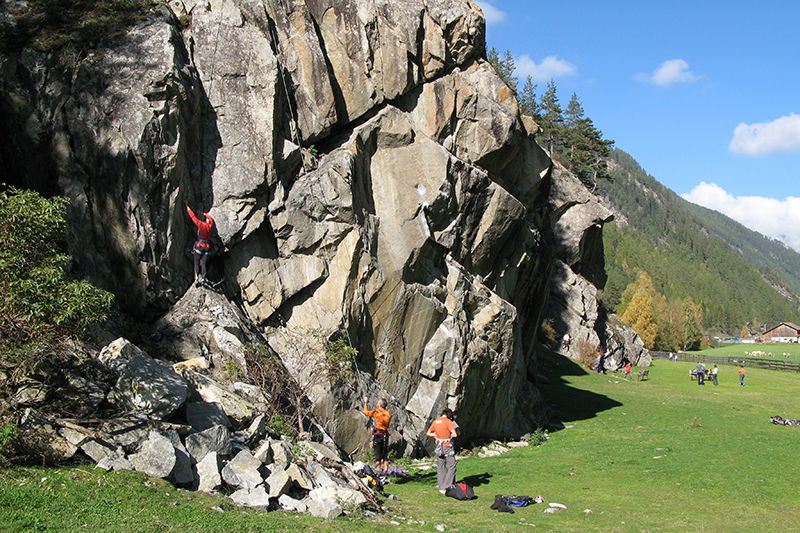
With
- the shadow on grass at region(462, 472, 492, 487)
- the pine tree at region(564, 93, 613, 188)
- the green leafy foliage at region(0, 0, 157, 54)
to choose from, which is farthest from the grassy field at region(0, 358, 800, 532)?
the pine tree at region(564, 93, 613, 188)

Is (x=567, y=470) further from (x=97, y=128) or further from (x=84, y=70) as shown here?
(x=84, y=70)

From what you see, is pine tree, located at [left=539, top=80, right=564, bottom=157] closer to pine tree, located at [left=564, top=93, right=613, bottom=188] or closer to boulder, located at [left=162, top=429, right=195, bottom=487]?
pine tree, located at [left=564, top=93, right=613, bottom=188]

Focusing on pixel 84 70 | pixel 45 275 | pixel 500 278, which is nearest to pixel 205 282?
pixel 84 70

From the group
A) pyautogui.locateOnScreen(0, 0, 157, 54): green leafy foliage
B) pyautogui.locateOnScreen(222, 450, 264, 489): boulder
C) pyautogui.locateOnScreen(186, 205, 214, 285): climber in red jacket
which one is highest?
pyautogui.locateOnScreen(0, 0, 157, 54): green leafy foliage

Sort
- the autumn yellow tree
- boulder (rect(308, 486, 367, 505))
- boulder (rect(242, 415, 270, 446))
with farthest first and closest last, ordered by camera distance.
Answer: the autumn yellow tree
boulder (rect(242, 415, 270, 446))
boulder (rect(308, 486, 367, 505))

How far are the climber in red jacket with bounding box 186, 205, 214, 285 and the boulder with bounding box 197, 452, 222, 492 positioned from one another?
375 inches

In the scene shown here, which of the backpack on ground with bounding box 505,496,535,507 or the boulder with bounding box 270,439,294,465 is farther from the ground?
the boulder with bounding box 270,439,294,465

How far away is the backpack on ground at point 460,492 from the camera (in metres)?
16.2

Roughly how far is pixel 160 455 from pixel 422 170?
697 inches

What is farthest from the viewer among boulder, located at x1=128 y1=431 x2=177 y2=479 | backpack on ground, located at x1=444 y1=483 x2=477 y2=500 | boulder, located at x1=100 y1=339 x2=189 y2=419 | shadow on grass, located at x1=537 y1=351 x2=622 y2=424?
shadow on grass, located at x1=537 y1=351 x2=622 y2=424

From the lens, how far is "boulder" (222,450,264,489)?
41.2ft

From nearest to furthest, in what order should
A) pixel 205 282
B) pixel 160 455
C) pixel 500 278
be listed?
pixel 160 455, pixel 205 282, pixel 500 278

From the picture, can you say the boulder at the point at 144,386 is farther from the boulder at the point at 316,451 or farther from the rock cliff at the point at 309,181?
the rock cliff at the point at 309,181

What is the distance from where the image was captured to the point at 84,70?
2027 cm
